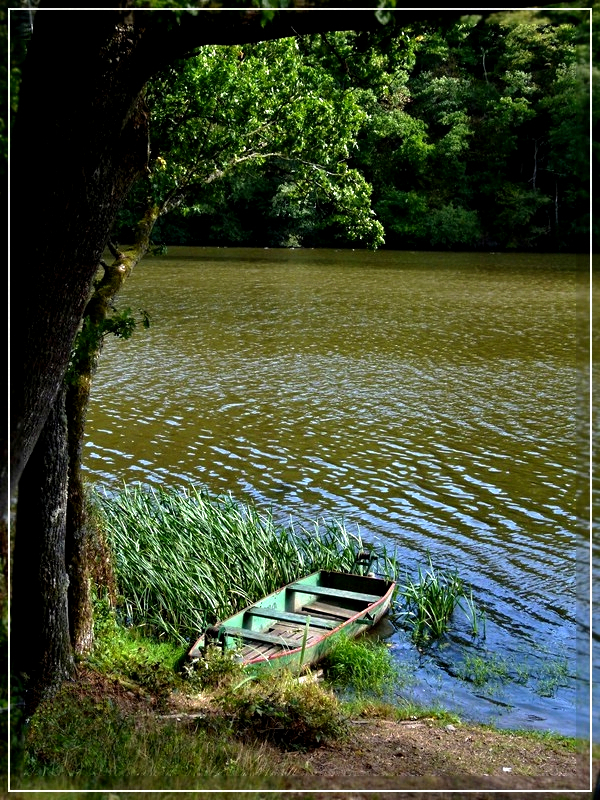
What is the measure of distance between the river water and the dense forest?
1.11m

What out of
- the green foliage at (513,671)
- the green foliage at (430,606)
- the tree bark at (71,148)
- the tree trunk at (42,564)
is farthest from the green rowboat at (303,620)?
the tree bark at (71,148)

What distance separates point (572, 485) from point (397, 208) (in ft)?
14.6

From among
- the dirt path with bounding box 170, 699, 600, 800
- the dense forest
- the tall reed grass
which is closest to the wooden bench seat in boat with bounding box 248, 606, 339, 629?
the tall reed grass

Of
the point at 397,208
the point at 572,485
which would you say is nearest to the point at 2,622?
the point at 397,208

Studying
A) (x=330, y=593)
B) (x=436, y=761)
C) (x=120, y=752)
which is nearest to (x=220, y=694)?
(x=436, y=761)

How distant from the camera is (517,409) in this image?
15555mm

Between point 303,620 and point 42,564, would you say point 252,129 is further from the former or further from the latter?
point 42,564

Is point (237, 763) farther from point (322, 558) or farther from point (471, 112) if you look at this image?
point (471, 112)

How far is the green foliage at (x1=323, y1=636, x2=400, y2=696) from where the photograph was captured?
7570mm

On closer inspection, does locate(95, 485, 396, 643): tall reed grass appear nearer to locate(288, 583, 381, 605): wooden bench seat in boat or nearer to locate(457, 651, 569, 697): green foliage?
locate(288, 583, 381, 605): wooden bench seat in boat

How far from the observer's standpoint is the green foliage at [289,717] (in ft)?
17.4

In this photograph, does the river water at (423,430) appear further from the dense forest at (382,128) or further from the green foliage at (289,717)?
the green foliage at (289,717)

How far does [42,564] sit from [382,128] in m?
4.95

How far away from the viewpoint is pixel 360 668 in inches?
303
